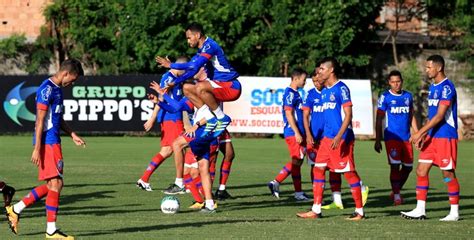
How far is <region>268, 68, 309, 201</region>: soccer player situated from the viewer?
53.8ft

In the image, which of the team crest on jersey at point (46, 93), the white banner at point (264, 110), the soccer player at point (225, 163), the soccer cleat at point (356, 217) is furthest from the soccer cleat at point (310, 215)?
the white banner at point (264, 110)

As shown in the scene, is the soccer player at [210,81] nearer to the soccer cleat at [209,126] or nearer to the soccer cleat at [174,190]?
the soccer cleat at [209,126]

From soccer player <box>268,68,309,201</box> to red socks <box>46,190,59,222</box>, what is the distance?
547 centimetres

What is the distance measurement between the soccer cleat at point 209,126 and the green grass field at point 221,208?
3.57ft

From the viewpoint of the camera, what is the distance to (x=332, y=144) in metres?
13.5

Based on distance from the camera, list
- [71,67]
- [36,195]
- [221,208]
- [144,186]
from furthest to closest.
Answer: [144,186], [221,208], [36,195], [71,67]

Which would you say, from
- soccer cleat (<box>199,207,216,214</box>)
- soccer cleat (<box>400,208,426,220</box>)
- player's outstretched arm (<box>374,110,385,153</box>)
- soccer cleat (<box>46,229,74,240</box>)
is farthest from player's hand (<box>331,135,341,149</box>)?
soccer cleat (<box>46,229,74,240</box>)

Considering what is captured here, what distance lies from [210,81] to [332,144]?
192 centimetres

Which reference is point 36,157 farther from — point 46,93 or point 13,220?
point 13,220

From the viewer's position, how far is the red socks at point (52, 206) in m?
11.3

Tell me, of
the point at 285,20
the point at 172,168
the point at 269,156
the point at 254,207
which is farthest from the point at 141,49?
the point at 254,207

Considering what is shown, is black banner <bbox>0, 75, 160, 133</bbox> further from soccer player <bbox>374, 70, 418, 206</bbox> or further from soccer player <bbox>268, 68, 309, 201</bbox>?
soccer player <bbox>374, 70, 418, 206</bbox>

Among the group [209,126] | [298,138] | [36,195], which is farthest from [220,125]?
[36,195]

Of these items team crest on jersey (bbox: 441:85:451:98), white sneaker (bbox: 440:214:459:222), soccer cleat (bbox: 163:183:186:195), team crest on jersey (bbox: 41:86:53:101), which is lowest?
soccer cleat (bbox: 163:183:186:195)
